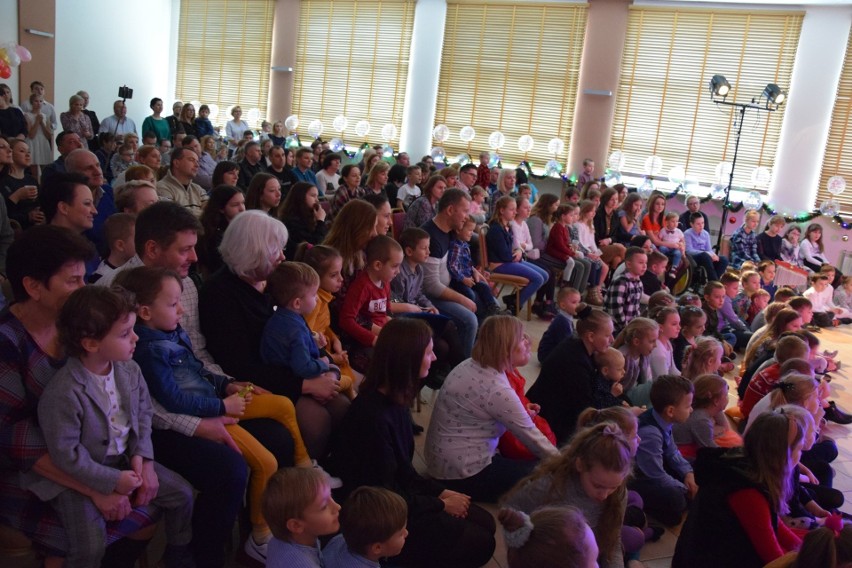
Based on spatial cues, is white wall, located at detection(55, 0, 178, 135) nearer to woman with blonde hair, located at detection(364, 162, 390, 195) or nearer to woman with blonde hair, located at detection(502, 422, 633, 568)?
woman with blonde hair, located at detection(364, 162, 390, 195)

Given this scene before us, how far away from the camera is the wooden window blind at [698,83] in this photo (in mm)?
10219

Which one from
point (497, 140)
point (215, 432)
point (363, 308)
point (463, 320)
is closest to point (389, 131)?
point (497, 140)

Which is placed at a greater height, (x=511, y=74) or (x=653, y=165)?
(x=511, y=74)

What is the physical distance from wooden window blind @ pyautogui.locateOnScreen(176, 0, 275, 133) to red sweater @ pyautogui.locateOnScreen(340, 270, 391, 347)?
10.8 m

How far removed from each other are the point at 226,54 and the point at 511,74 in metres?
5.95

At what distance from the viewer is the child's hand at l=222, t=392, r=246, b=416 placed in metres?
2.34

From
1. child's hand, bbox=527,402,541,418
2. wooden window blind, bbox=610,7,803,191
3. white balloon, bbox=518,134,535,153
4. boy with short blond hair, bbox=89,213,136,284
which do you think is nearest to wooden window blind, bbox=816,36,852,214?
wooden window blind, bbox=610,7,803,191

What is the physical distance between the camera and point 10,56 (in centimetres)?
868

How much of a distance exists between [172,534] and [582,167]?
9822 mm

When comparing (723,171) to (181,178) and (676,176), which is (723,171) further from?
(181,178)

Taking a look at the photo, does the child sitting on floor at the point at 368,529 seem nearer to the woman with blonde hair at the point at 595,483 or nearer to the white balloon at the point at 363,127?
the woman with blonde hair at the point at 595,483

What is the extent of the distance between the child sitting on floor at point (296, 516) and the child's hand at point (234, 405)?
0.52m

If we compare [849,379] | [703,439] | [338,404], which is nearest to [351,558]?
[338,404]

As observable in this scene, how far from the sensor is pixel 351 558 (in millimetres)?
1892
